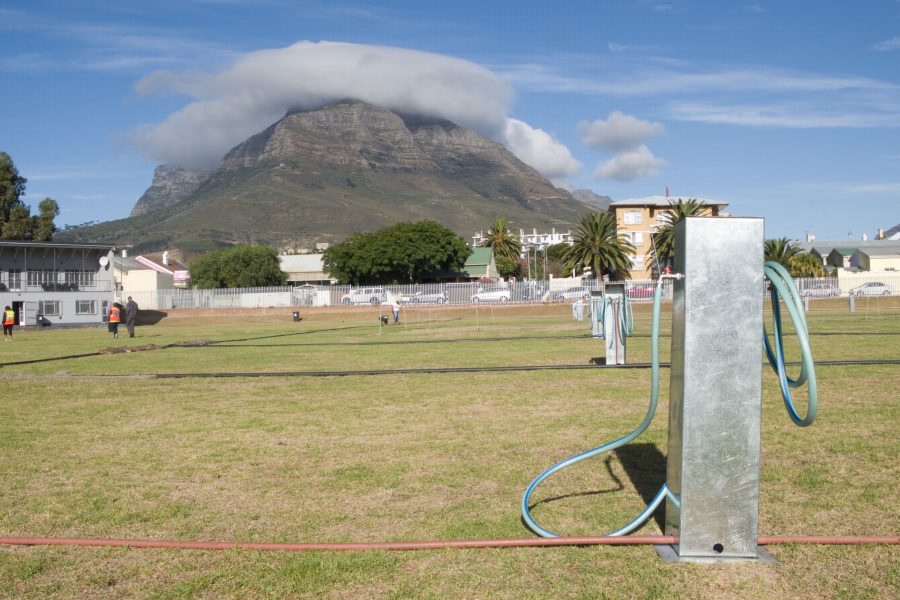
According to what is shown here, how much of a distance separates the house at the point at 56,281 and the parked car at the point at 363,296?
19.2 metres

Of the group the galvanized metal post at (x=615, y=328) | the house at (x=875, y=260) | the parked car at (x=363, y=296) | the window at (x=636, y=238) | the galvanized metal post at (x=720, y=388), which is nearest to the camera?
the galvanized metal post at (x=720, y=388)

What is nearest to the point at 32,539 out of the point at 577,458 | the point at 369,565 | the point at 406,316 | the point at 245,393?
the point at 369,565

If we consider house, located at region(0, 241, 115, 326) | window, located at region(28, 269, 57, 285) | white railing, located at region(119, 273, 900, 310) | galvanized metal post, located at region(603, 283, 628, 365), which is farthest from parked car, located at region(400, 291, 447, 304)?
galvanized metal post, located at region(603, 283, 628, 365)

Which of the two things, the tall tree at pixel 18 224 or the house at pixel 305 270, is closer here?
the tall tree at pixel 18 224

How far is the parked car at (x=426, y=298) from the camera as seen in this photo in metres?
65.0

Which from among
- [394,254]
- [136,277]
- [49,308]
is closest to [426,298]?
[394,254]

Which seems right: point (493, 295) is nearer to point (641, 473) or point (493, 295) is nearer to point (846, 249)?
point (641, 473)

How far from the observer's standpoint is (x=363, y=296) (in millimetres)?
67625

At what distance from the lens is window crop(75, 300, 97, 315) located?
6450cm

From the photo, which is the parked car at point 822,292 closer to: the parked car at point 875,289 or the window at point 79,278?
the parked car at point 875,289

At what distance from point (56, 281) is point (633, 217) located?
65.5m

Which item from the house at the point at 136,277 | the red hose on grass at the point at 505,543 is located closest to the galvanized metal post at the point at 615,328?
the red hose on grass at the point at 505,543

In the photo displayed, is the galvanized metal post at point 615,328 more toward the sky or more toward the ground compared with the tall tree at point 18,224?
more toward the ground

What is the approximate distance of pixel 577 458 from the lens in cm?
603
